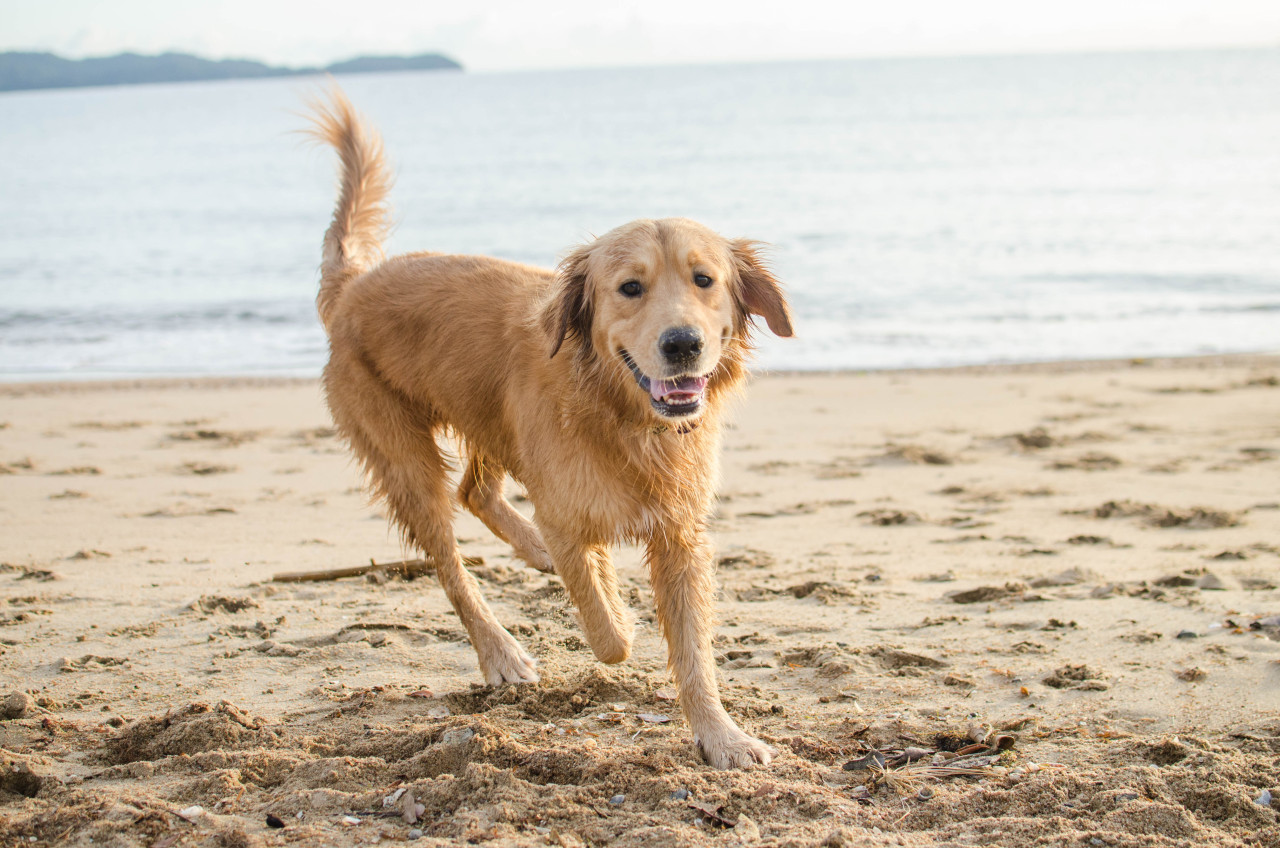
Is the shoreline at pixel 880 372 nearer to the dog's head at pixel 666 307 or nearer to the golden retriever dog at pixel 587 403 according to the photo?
the golden retriever dog at pixel 587 403

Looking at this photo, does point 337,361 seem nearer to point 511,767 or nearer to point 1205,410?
point 511,767

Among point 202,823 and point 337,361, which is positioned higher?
point 337,361

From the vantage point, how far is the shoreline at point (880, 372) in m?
10.7

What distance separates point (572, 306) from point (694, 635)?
1.20 m

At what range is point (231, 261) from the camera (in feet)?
68.7

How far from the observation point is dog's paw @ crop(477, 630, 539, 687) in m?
3.85

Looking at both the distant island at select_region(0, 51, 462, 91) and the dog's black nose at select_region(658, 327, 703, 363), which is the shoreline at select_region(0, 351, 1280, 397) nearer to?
the dog's black nose at select_region(658, 327, 703, 363)

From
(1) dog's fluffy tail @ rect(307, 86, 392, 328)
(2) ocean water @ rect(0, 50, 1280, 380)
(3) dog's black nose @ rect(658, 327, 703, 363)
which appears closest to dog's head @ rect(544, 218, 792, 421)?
(3) dog's black nose @ rect(658, 327, 703, 363)

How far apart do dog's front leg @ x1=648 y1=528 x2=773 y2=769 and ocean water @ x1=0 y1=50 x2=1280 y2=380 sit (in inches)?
36.0

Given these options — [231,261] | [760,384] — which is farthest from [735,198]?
[760,384]

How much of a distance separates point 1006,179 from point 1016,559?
2951 centimetres

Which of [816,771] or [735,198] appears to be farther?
[735,198]

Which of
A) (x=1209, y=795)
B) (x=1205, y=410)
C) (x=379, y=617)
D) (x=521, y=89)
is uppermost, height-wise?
(x=521, y=89)

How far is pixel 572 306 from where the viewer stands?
142 inches
